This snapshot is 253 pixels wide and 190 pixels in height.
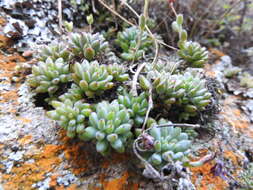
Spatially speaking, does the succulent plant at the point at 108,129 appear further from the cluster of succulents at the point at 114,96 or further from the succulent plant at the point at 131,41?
the succulent plant at the point at 131,41

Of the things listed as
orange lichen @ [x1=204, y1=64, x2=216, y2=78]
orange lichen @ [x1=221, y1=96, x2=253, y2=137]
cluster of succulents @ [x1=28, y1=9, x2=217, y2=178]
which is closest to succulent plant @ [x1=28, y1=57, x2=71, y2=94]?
cluster of succulents @ [x1=28, y1=9, x2=217, y2=178]

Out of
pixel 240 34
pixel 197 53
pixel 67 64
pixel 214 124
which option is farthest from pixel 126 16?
pixel 240 34

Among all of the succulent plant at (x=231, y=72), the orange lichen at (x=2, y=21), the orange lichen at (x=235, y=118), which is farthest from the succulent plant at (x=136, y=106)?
the succulent plant at (x=231, y=72)

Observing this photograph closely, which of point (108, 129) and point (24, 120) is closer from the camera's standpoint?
point (108, 129)

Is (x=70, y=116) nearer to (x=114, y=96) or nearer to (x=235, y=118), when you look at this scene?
(x=114, y=96)

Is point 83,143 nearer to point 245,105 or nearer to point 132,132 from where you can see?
point 132,132

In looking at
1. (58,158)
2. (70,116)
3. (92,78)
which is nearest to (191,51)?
(92,78)
